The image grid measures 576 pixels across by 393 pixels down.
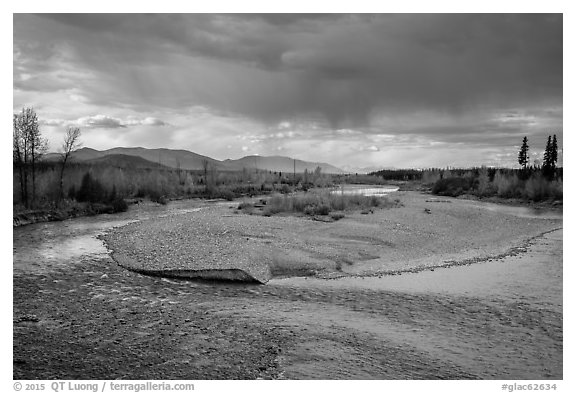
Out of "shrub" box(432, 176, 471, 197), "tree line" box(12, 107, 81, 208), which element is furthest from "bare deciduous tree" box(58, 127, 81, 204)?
"shrub" box(432, 176, 471, 197)

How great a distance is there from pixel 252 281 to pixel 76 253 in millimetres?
5748

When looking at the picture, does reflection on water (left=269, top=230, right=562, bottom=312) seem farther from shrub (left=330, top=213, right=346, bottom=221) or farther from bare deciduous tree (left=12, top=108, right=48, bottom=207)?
bare deciduous tree (left=12, top=108, right=48, bottom=207)

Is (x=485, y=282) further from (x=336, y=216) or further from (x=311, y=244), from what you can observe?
(x=336, y=216)

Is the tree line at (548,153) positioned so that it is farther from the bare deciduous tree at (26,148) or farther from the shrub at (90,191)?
the shrub at (90,191)

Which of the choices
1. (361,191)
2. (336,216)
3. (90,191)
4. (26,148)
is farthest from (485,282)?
(361,191)

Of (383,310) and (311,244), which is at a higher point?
(311,244)

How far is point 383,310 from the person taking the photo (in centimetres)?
755

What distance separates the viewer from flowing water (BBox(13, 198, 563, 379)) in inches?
221

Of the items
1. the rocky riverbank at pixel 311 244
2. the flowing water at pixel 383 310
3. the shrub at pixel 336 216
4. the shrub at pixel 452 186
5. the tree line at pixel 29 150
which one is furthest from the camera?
the shrub at pixel 452 186

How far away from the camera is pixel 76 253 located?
12008 mm

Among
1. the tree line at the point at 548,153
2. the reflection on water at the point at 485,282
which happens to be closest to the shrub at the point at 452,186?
the tree line at the point at 548,153

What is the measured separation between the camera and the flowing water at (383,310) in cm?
562

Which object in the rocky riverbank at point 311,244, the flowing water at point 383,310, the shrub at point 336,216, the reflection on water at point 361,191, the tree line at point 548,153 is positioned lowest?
the flowing water at point 383,310
